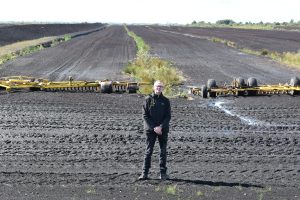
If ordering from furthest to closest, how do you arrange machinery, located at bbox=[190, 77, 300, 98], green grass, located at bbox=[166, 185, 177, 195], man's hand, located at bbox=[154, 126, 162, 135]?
machinery, located at bbox=[190, 77, 300, 98] → man's hand, located at bbox=[154, 126, 162, 135] → green grass, located at bbox=[166, 185, 177, 195]

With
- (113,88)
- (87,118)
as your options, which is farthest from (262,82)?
(87,118)

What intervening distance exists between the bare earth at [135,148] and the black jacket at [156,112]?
116 centimetres

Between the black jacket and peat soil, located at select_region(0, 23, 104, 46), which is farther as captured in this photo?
peat soil, located at select_region(0, 23, 104, 46)

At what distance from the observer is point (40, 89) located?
69.1ft

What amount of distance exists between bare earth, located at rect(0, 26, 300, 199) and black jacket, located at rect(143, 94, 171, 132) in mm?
1165

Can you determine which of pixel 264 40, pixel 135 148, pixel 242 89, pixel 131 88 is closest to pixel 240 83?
pixel 242 89

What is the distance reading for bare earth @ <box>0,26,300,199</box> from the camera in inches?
364

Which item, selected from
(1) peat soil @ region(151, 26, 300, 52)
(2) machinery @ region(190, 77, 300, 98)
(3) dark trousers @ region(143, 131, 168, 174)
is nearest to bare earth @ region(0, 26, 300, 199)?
(3) dark trousers @ region(143, 131, 168, 174)

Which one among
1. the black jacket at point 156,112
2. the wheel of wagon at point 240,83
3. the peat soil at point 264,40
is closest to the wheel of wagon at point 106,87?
the wheel of wagon at point 240,83

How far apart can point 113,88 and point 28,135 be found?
906 centimetres

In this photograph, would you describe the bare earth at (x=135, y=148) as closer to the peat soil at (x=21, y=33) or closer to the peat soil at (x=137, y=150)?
the peat soil at (x=137, y=150)

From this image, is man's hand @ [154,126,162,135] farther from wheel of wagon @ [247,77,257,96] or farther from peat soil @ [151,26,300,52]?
peat soil @ [151,26,300,52]

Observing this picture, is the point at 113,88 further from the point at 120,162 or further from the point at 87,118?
the point at 120,162

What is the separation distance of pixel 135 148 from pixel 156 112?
9.44ft
